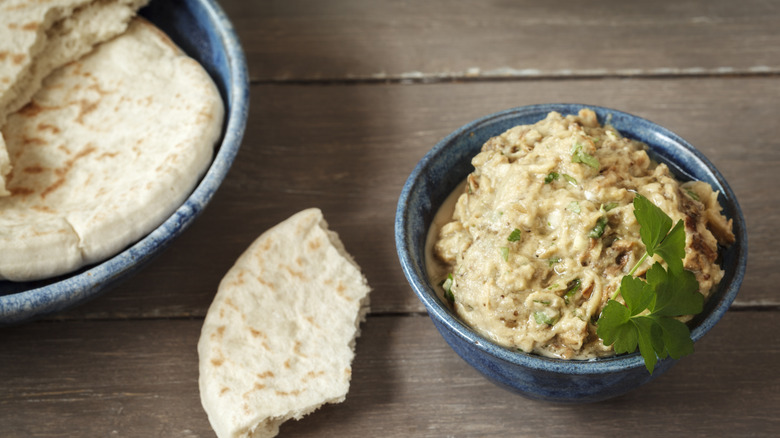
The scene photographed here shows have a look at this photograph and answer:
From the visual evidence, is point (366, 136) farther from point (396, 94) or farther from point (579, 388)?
point (579, 388)

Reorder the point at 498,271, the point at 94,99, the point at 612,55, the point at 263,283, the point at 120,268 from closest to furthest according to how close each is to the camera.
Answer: the point at 498,271 → the point at 120,268 → the point at 263,283 → the point at 94,99 → the point at 612,55

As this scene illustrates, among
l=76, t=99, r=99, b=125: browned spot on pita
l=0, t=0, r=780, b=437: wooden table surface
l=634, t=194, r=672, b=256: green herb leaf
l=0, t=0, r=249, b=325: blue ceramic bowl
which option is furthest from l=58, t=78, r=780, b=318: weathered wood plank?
l=634, t=194, r=672, b=256: green herb leaf

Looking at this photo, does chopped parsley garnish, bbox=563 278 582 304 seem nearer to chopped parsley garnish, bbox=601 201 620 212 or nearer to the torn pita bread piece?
Result: chopped parsley garnish, bbox=601 201 620 212

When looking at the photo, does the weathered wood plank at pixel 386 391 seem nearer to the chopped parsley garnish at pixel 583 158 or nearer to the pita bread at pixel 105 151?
the pita bread at pixel 105 151

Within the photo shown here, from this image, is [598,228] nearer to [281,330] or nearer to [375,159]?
[281,330]

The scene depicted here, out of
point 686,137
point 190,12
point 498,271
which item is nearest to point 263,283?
point 498,271

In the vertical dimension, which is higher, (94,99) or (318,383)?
(94,99)

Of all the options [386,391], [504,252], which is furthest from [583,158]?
[386,391]
